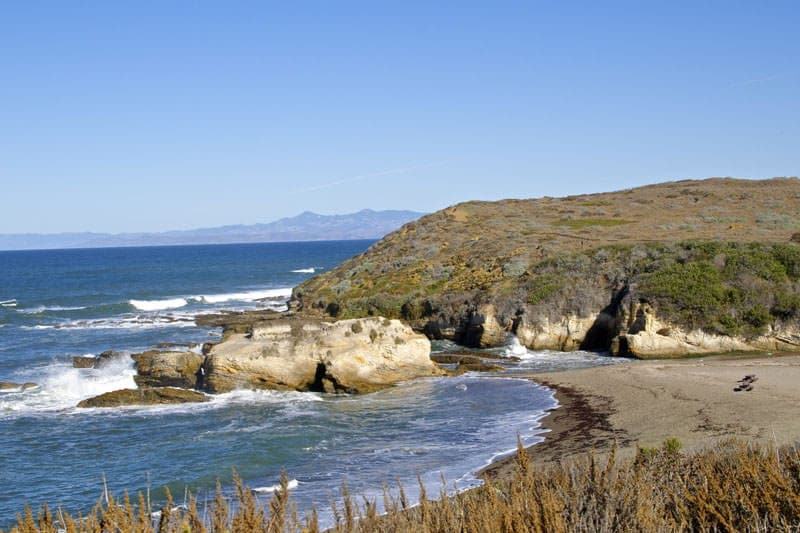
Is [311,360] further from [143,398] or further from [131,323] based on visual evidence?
[131,323]

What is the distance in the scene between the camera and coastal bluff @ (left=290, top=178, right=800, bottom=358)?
110 feet

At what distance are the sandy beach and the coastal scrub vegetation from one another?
6.55m

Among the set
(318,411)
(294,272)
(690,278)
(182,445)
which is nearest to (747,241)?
(690,278)

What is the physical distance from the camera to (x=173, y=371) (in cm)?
2894

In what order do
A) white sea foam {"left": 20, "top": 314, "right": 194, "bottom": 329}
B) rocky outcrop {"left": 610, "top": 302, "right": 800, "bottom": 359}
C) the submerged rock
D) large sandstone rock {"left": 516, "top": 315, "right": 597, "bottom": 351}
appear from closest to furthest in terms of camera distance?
1. the submerged rock
2. rocky outcrop {"left": 610, "top": 302, "right": 800, "bottom": 359}
3. large sandstone rock {"left": 516, "top": 315, "right": 597, "bottom": 351}
4. white sea foam {"left": 20, "top": 314, "right": 194, "bottom": 329}

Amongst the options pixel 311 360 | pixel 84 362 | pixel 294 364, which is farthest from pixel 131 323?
pixel 311 360

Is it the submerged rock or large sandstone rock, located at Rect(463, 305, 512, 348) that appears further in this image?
large sandstone rock, located at Rect(463, 305, 512, 348)

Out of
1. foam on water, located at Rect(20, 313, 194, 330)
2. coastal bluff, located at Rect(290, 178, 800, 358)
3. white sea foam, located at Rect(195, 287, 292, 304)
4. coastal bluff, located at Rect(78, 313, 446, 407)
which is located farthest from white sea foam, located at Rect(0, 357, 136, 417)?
white sea foam, located at Rect(195, 287, 292, 304)

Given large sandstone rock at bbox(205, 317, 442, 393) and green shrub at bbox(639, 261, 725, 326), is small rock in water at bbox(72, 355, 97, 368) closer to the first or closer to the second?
large sandstone rock at bbox(205, 317, 442, 393)

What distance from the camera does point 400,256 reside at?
55.0 m

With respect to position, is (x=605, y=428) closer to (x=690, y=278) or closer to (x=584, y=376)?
(x=584, y=376)

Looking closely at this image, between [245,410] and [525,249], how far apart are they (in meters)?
27.2

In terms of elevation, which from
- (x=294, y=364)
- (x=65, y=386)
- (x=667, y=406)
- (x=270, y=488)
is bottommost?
(x=65, y=386)

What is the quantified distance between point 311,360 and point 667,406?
11771 mm
